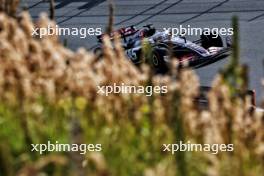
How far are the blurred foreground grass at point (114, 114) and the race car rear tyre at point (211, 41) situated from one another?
11.9m

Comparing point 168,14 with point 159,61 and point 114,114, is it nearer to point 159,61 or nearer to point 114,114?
point 159,61

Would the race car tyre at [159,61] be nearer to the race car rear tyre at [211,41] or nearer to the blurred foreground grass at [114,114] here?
the race car rear tyre at [211,41]

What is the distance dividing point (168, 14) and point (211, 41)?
498 centimetres

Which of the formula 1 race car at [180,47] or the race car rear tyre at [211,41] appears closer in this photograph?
the formula 1 race car at [180,47]

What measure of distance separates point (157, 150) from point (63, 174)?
14.2 inches

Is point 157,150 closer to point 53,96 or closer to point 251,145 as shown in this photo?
point 251,145

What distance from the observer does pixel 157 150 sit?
2.27m

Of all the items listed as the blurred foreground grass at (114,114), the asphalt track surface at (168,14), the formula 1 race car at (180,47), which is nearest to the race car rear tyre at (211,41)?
the formula 1 race car at (180,47)

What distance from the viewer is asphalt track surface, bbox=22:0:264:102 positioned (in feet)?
54.4

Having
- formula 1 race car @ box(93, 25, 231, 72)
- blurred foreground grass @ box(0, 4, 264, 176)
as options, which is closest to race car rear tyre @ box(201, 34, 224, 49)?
formula 1 race car @ box(93, 25, 231, 72)

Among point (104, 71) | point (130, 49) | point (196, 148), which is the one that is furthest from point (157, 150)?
point (130, 49)

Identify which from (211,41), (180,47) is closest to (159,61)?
(180,47)

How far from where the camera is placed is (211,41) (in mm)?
14539

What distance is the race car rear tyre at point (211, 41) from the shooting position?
1445cm
